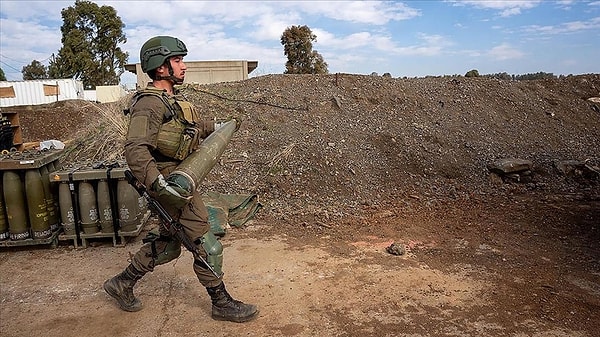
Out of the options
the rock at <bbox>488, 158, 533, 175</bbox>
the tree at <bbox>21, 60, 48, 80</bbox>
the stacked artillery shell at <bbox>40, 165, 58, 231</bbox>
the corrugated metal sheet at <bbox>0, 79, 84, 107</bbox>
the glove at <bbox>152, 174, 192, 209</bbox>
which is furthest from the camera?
the tree at <bbox>21, 60, 48, 80</bbox>

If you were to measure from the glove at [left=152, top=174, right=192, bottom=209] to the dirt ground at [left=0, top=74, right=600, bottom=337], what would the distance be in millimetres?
997

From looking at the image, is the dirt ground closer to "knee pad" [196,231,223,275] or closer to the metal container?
the metal container

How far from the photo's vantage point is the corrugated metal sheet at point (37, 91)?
25.7 metres

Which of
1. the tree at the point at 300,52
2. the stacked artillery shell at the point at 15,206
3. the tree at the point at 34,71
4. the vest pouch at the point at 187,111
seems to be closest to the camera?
the vest pouch at the point at 187,111

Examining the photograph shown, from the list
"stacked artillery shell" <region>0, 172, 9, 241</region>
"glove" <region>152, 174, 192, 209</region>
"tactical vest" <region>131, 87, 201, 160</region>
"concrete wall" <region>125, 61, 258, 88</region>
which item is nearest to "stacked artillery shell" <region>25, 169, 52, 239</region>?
"stacked artillery shell" <region>0, 172, 9, 241</region>

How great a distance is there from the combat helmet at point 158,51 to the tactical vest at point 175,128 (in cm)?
18

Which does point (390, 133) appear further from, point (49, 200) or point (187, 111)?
point (187, 111)

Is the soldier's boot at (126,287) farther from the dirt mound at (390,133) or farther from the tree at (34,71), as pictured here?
the tree at (34,71)

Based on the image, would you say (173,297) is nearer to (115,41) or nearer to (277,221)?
(277,221)

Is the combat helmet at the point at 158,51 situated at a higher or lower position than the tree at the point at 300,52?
lower

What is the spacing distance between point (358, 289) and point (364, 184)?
3326 mm

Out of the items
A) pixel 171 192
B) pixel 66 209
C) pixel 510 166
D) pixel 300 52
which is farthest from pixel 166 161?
pixel 300 52

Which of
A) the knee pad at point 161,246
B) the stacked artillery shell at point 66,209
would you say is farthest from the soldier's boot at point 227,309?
the stacked artillery shell at point 66,209

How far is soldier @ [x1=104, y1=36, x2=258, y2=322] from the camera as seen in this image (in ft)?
9.94
